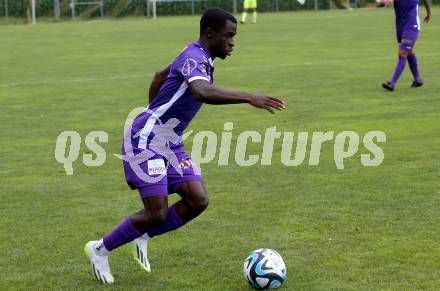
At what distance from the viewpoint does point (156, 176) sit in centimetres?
644

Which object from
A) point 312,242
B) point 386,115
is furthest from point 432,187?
point 386,115

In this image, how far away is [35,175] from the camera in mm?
10539

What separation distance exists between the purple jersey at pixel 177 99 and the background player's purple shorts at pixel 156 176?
0.15m

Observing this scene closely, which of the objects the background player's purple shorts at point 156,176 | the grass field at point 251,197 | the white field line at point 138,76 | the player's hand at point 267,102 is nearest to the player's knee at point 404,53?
the grass field at point 251,197

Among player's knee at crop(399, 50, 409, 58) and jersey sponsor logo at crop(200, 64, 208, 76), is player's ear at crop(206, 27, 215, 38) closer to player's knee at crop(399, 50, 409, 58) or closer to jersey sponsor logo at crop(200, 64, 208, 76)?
jersey sponsor logo at crop(200, 64, 208, 76)

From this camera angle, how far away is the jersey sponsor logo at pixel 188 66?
620cm

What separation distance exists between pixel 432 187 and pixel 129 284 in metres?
3.97

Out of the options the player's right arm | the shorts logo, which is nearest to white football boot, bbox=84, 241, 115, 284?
the shorts logo

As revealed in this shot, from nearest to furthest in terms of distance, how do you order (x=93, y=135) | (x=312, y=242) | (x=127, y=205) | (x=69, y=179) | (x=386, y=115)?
(x=312, y=242) → (x=127, y=205) → (x=69, y=179) → (x=93, y=135) → (x=386, y=115)

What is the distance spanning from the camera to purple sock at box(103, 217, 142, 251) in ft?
21.5

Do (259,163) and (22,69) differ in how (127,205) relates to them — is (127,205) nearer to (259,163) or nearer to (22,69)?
(259,163)

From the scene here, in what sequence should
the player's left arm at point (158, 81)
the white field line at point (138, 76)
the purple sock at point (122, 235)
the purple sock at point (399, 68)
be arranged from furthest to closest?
the white field line at point (138, 76) → the purple sock at point (399, 68) → the player's left arm at point (158, 81) → the purple sock at point (122, 235)

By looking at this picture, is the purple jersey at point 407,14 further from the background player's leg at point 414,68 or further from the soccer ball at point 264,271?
the soccer ball at point 264,271

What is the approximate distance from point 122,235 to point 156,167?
0.56m
